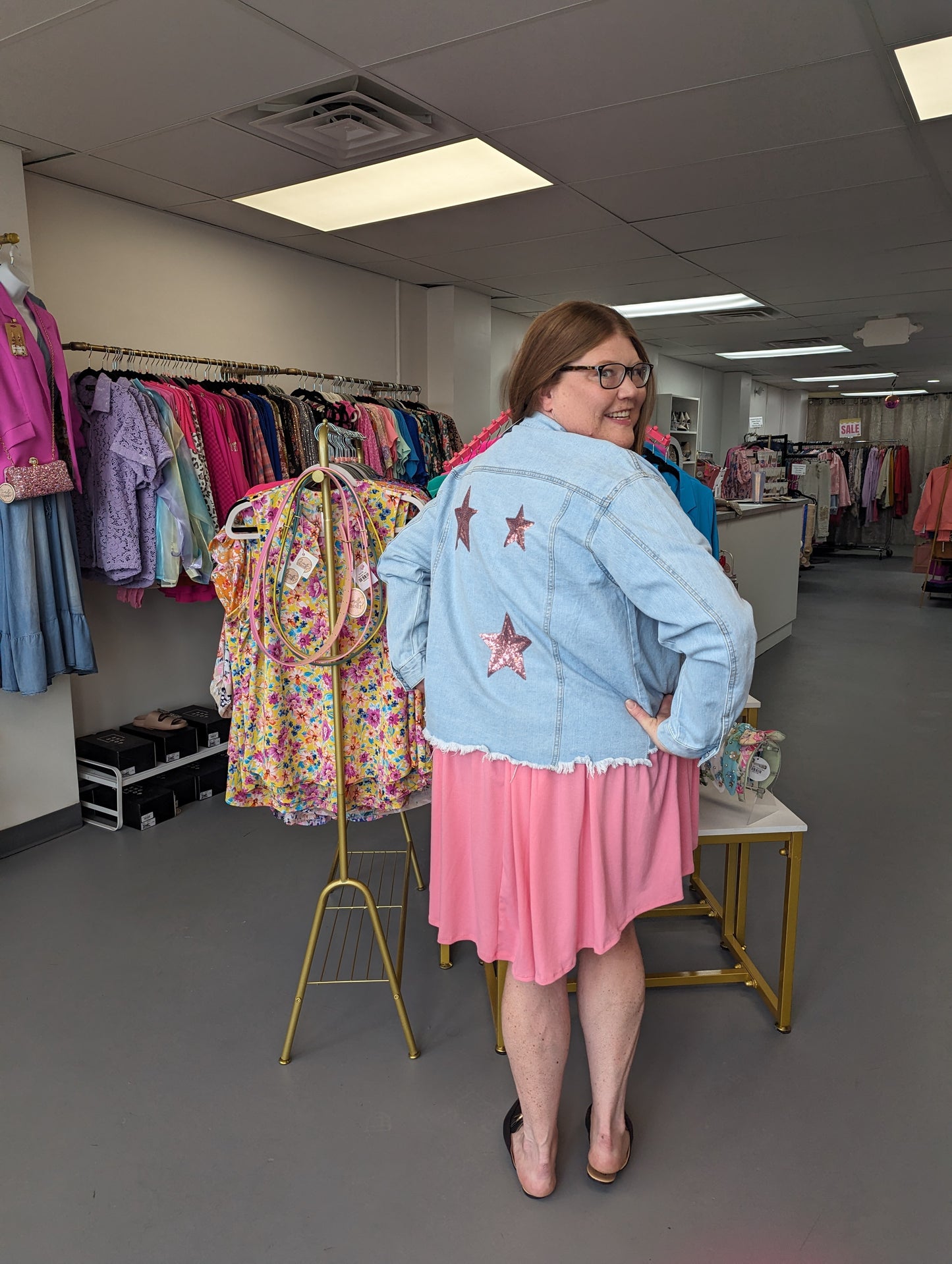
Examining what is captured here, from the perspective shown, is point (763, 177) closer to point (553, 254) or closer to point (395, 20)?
point (553, 254)

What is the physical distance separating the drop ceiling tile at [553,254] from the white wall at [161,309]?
686 millimetres

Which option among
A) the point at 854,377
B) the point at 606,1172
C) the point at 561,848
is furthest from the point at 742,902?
the point at 854,377

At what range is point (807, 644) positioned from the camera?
6945mm

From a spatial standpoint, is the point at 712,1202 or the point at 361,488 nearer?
the point at 712,1202

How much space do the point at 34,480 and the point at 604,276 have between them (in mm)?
3647

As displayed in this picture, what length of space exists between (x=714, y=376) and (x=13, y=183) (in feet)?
30.1

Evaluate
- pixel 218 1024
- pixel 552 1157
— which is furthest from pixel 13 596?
pixel 552 1157

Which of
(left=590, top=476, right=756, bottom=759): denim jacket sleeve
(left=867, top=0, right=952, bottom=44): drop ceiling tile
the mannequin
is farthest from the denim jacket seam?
the mannequin

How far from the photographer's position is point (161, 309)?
3.93 metres

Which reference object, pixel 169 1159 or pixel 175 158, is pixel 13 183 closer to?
pixel 175 158

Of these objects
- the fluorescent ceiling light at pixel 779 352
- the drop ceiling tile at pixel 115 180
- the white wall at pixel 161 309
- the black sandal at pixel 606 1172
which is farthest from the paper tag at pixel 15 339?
the fluorescent ceiling light at pixel 779 352

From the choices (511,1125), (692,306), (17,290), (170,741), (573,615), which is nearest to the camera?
(573,615)

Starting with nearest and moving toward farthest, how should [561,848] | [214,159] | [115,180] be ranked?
[561,848], [214,159], [115,180]

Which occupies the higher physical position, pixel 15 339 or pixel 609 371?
pixel 15 339
